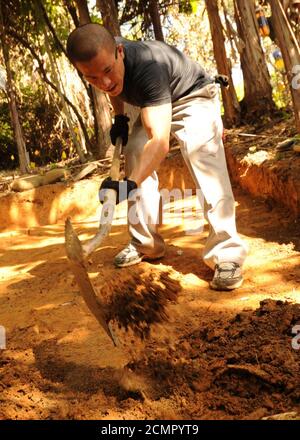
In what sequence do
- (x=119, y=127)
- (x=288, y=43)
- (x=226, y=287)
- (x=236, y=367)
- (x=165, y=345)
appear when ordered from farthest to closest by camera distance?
1. (x=288, y=43)
2. (x=119, y=127)
3. (x=226, y=287)
4. (x=165, y=345)
5. (x=236, y=367)

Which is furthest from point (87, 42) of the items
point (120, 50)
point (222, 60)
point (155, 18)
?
point (155, 18)

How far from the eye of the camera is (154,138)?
8.32ft

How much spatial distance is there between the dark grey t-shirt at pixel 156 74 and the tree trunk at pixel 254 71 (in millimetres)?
3142

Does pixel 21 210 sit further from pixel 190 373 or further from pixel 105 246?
pixel 190 373

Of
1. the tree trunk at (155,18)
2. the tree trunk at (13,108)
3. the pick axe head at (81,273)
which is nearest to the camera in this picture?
the pick axe head at (81,273)

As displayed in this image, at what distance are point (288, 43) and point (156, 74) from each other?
1.62 metres

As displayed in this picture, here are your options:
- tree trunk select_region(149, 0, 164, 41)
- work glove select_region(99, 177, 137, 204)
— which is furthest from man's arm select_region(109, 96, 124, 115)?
tree trunk select_region(149, 0, 164, 41)

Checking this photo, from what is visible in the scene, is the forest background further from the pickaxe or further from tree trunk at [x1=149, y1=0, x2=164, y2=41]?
the pickaxe

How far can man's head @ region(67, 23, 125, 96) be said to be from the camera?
2.43 metres

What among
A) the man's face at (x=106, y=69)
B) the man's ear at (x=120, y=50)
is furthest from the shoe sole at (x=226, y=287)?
the man's ear at (x=120, y=50)

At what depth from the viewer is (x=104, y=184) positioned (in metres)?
2.51

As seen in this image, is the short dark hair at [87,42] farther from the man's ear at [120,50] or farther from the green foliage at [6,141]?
the green foliage at [6,141]

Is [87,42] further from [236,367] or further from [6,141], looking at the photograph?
[6,141]

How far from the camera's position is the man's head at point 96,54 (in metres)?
2.43
